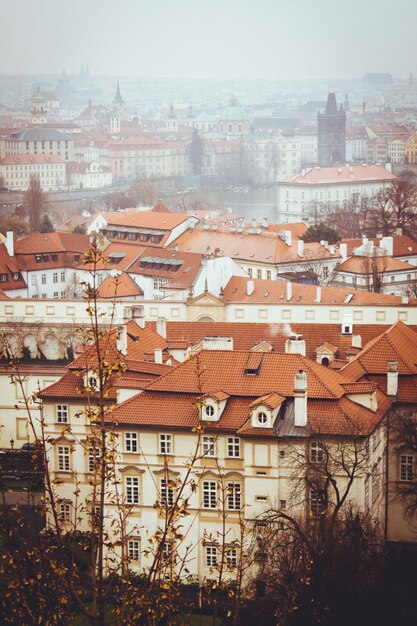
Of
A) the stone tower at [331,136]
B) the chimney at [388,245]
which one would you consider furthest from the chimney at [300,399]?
the stone tower at [331,136]

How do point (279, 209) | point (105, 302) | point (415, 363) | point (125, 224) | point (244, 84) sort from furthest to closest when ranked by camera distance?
1. point (244, 84)
2. point (279, 209)
3. point (125, 224)
4. point (105, 302)
5. point (415, 363)

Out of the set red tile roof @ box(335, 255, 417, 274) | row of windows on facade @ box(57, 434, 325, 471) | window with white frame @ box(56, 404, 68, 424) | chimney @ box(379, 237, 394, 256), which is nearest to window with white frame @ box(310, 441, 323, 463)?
row of windows on facade @ box(57, 434, 325, 471)

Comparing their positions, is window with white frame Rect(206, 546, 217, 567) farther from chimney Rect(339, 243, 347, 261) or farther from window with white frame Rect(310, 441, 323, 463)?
chimney Rect(339, 243, 347, 261)

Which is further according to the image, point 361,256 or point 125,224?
point 125,224

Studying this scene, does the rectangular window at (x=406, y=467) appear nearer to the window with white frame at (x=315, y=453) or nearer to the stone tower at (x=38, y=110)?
the window with white frame at (x=315, y=453)

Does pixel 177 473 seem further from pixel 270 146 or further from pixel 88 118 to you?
pixel 88 118

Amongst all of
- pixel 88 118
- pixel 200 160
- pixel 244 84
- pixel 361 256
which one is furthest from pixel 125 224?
pixel 244 84

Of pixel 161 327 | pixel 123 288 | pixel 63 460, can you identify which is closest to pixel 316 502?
pixel 63 460

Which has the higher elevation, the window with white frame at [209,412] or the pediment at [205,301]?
the window with white frame at [209,412]
